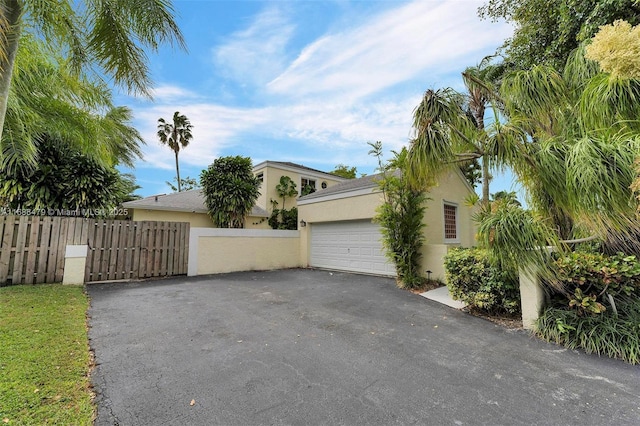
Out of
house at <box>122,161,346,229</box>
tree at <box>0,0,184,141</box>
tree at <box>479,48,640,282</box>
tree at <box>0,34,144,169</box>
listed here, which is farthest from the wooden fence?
tree at <box>479,48,640,282</box>

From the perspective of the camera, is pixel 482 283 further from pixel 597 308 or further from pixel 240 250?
pixel 240 250

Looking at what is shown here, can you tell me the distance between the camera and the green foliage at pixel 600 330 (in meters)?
3.74

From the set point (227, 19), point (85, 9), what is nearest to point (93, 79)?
point (85, 9)

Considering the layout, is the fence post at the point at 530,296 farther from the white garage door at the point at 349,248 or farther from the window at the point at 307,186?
the window at the point at 307,186

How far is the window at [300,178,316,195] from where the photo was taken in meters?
17.4

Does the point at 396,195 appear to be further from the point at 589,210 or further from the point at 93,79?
the point at 93,79

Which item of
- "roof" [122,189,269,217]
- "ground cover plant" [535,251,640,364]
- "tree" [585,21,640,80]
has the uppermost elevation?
"tree" [585,21,640,80]

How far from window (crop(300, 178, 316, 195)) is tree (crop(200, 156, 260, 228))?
190 inches

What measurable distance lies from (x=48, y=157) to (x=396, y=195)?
11432 millimetres

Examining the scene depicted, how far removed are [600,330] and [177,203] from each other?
584 inches

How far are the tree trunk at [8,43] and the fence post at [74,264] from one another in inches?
244

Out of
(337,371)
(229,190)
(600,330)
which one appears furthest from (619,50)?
(229,190)

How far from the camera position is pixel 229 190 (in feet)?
40.7

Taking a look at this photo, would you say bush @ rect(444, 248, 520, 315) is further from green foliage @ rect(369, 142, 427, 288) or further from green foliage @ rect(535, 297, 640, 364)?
green foliage @ rect(369, 142, 427, 288)
